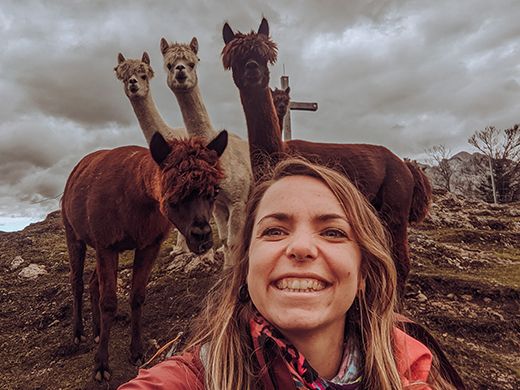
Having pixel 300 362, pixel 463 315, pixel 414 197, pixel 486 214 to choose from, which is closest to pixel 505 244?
pixel 486 214

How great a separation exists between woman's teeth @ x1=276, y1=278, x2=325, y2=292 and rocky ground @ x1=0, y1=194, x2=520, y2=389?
53.9 inches

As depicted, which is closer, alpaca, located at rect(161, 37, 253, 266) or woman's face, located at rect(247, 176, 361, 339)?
woman's face, located at rect(247, 176, 361, 339)

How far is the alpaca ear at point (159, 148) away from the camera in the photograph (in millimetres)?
3660

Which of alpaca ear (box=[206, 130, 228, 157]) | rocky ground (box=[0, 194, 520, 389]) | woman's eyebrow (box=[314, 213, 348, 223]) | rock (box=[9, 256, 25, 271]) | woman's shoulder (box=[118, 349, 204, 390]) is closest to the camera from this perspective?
woman's shoulder (box=[118, 349, 204, 390])

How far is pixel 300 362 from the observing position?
1449 millimetres

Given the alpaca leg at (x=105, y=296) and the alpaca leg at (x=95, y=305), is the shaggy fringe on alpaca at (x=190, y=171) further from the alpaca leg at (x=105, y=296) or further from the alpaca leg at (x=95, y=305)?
the alpaca leg at (x=95, y=305)

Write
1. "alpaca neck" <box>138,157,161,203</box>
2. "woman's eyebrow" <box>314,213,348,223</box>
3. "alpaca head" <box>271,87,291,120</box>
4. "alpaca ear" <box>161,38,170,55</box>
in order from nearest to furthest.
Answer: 1. "woman's eyebrow" <box>314,213,348,223</box>
2. "alpaca neck" <box>138,157,161,203</box>
3. "alpaca ear" <box>161,38,170,55</box>
4. "alpaca head" <box>271,87,291,120</box>

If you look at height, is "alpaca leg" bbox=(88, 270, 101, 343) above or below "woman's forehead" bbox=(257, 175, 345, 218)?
below

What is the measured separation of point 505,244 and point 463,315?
6.33m

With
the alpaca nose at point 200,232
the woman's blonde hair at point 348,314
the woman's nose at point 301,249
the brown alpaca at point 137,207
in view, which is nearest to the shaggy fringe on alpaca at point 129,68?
the brown alpaca at point 137,207

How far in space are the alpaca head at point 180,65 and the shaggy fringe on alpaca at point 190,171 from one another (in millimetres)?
2936

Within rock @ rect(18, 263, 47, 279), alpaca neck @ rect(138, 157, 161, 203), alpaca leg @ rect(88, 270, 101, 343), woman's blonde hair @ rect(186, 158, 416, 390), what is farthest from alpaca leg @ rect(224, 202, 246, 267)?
rock @ rect(18, 263, 47, 279)

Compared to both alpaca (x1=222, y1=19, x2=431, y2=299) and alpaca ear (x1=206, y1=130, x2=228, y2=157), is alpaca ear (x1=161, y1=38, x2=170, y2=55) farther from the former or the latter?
alpaca ear (x1=206, y1=130, x2=228, y2=157)

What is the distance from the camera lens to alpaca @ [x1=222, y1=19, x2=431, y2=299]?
4875 millimetres
